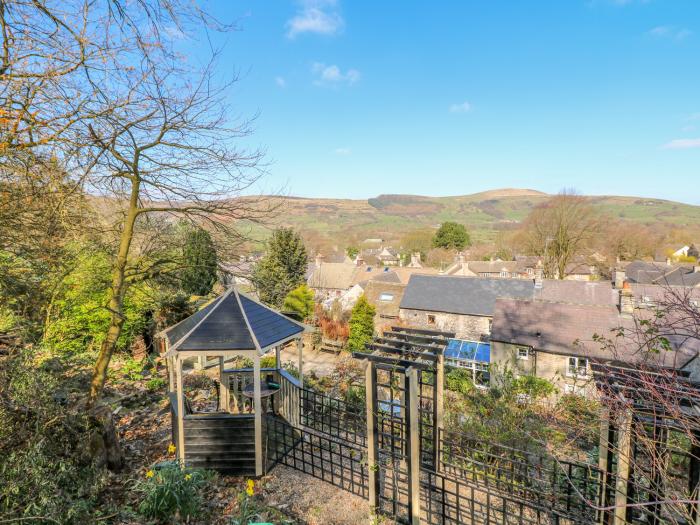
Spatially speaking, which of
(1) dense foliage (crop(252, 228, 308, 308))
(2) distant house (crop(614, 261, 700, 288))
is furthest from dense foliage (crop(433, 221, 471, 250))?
(1) dense foliage (crop(252, 228, 308, 308))

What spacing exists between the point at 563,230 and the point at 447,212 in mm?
115591

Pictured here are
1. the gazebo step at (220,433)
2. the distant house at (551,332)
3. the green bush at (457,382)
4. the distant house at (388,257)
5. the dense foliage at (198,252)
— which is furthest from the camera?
the distant house at (388,257)

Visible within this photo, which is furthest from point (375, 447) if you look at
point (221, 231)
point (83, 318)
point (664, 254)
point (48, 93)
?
point (664, 254)

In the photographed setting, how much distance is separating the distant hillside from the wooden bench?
60.5 meters

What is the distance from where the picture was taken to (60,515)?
12.8 ft

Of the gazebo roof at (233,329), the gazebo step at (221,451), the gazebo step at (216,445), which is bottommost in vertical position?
the gazebo step at (221,451)

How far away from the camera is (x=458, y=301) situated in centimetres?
2550

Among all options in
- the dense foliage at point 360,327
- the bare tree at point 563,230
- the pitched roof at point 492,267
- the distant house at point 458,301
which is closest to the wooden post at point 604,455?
the dense foliage at point 360,327

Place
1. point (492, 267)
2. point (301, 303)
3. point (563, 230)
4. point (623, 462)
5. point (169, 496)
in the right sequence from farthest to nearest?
point (492, 267) < point (563, 230) < point (301, 303) < point (169, 496) < point (623, 462)

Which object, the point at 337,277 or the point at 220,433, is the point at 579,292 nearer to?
the point at 220,433

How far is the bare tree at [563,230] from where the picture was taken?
A: 33312mm

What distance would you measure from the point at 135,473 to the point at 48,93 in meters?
5.85

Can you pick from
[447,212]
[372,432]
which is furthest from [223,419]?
[447,212]

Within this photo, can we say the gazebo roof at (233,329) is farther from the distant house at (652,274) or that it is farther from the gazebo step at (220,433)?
the distant house at (652,274)
